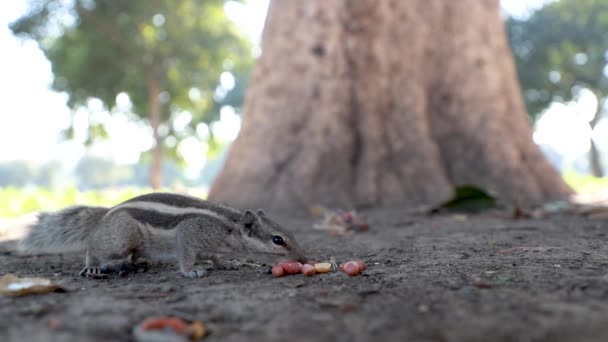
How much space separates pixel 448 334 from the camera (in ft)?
5.25

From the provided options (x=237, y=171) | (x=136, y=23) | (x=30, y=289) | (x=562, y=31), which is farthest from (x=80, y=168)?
(x=30, y=289)

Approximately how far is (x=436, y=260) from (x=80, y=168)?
2988 inches

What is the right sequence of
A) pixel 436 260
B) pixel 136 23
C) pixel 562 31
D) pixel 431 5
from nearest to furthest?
pixel 436 260
pixel 431 5
pixel 136 23
pixel 562 31

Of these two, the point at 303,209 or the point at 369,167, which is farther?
the point at 369,167

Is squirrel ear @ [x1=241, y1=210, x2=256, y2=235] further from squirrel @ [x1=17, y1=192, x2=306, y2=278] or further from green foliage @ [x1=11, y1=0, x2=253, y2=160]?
green foliage @ [x1=11, y1=0, x2=253, y2=160]

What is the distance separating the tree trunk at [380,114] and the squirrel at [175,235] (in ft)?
10.9

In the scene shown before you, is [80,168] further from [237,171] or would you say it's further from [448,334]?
[448,334]

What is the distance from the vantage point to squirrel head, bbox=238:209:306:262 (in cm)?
332

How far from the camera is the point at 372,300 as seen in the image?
2.12 m

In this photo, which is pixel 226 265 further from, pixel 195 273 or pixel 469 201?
pixel 469 201

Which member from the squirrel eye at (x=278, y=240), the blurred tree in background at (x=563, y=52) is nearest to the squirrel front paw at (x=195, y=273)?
the squirrel eye at (x=278, y=240)

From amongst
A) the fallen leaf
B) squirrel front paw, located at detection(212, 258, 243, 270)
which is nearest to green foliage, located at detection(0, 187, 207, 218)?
squirrel front paw, located at detection(212, 258, 243, 270)

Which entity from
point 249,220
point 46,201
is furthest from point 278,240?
point 46,201

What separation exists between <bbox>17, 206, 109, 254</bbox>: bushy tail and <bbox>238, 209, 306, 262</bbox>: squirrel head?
1043 mm
